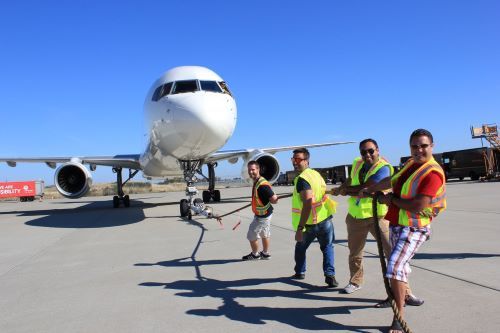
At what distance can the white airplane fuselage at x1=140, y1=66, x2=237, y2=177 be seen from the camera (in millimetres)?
9781

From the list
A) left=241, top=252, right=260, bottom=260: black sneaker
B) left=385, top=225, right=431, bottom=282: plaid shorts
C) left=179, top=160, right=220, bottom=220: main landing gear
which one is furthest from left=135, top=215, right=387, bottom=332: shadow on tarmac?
left=179, top=160, right=220, bottom=220: main landing gear

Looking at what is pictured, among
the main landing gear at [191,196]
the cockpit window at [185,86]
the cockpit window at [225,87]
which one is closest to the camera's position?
the cockpit window at [185,86]

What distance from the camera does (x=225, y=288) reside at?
14.0 ft

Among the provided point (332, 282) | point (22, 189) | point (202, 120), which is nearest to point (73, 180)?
point (202, 120)

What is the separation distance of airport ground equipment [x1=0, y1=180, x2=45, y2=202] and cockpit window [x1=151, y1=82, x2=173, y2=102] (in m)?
31.7

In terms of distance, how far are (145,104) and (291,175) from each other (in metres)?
38.1

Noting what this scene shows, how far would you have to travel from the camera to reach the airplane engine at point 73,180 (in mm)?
13211

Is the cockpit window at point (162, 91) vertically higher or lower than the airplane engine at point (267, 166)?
higher

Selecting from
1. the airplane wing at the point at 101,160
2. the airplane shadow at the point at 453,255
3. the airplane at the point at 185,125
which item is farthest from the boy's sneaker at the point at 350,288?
the airplane wing at the point at 101,160

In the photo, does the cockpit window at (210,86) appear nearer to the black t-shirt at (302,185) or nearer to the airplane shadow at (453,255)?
the black t-shirt at (302,185)

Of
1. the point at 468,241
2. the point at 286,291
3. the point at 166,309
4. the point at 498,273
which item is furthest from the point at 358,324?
the point at 468,241

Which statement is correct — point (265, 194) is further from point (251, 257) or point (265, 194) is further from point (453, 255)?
point (453, 255)

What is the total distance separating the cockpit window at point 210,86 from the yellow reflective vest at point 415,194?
7847 millimetres

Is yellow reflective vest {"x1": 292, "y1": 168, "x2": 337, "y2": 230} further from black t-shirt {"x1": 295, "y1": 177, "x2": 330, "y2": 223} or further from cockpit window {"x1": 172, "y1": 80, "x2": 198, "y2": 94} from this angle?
cockpit window {"x1": 172, "y1": 80, "x2": 198, "y2": 94}
